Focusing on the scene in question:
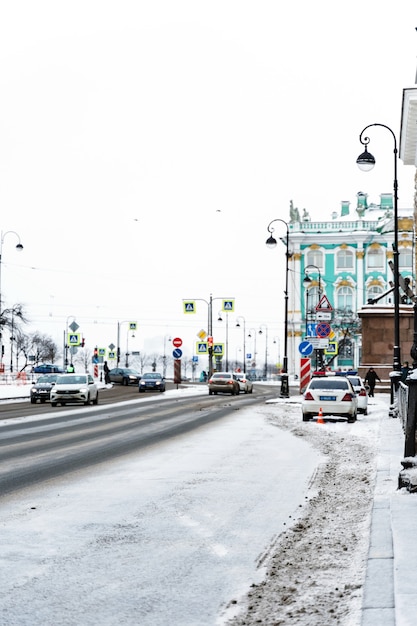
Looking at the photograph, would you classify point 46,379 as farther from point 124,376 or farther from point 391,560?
point 391,560

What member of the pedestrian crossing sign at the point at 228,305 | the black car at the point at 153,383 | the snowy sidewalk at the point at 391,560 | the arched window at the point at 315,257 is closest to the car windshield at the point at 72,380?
the black car at the point at 153,383

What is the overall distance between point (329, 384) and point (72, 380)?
1689 centimetres

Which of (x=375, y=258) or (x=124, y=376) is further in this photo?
(x=375, y=258)

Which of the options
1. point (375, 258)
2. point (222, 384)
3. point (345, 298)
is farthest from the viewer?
Result: point (345, 298)

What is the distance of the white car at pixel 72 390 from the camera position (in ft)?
141

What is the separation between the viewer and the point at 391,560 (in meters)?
7.10

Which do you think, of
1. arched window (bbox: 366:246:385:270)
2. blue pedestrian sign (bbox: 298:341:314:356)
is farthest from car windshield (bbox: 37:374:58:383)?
arched window (bbox: 366:246:385:270)

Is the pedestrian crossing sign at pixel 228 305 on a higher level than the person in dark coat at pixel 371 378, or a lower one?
higher

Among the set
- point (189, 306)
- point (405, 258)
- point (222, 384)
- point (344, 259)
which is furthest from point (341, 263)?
point (222, 384)

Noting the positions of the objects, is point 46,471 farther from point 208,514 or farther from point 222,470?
point 208,514

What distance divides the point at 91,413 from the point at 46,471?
20641mm

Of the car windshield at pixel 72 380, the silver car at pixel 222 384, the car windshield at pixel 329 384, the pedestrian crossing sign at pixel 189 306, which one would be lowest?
the silver car at pixel 222 384

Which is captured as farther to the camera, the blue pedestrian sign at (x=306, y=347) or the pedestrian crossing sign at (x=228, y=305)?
the pedestrian crossing sign at (x=228, y=305)

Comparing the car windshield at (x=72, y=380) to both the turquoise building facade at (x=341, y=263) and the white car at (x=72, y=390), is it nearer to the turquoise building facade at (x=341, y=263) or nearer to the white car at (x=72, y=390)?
the white car at (x=72, y=390)
